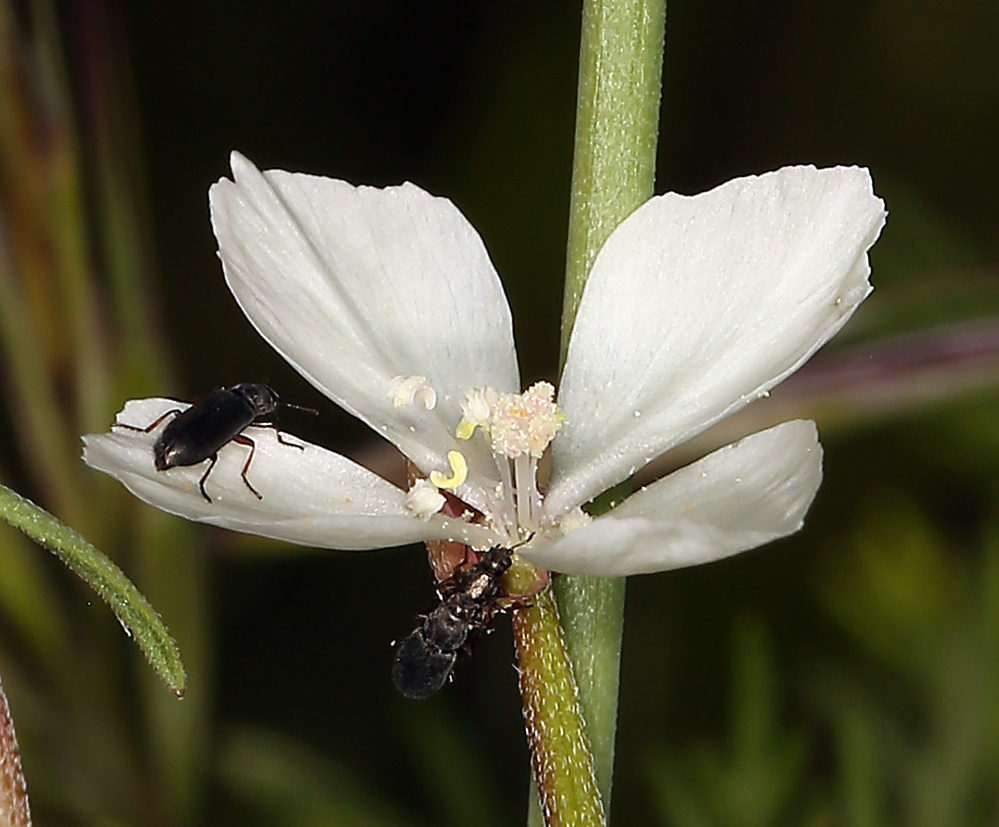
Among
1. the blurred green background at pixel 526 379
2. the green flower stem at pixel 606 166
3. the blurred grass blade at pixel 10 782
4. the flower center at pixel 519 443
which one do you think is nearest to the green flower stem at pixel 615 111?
the green flower stem at pixel 606 166

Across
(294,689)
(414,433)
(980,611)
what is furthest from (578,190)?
(294,689)

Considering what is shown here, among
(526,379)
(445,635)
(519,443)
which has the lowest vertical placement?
(526,379)

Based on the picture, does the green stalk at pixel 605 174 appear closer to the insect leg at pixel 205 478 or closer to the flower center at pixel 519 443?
the flower center at pixel 519 443

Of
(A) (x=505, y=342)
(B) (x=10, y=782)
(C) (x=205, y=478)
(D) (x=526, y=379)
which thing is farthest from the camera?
(D) (x=526, y=379)

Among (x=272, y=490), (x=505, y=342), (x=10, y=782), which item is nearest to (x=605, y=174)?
(x=505, y=342)

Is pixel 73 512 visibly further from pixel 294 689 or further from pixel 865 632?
pixel 865 632

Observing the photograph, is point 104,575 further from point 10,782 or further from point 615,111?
point 615,111

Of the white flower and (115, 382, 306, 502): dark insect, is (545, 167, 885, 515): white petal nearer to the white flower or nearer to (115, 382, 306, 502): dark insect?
the white flower
